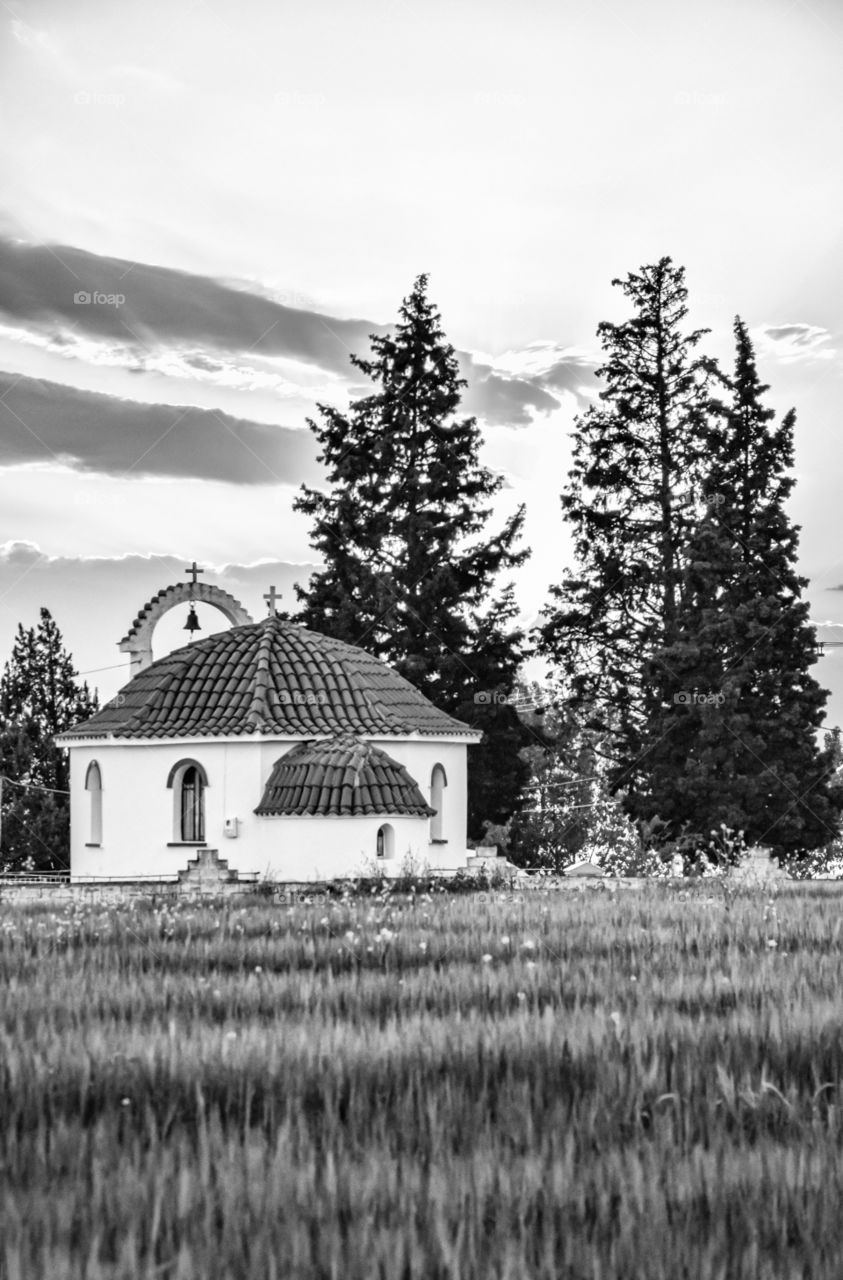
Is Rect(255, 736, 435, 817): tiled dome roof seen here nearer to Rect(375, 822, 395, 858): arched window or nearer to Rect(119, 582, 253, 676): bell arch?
Rect(375, 822, 395, 858): arched window

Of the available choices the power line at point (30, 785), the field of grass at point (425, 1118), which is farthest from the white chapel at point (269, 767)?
the field of grass at point (425, 1118)

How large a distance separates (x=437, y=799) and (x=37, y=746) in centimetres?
1135

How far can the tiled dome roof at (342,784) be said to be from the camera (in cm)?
3147

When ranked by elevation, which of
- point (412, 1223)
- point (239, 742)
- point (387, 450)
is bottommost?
point (412, 1223)

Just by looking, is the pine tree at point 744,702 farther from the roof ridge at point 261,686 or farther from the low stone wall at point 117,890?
the low stone wall at point 117,890

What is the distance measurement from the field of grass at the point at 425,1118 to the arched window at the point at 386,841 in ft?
69.1

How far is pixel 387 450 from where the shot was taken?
160ft

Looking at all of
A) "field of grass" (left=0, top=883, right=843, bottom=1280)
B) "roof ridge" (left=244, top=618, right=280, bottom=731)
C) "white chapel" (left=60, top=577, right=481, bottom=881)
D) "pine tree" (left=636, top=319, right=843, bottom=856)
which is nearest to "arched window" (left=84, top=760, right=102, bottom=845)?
"white chapel" (left=60, top=577, right=481, bottom=881)

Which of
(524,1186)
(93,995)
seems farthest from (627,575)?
(524,1186)

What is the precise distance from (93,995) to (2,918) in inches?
304

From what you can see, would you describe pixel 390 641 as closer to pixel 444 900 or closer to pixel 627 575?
pixel 627 575

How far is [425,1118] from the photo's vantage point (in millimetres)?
6082

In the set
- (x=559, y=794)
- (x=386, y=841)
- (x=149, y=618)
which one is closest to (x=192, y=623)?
(x=149, y=618)

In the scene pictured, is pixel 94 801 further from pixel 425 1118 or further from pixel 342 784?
pixel 425 1118
